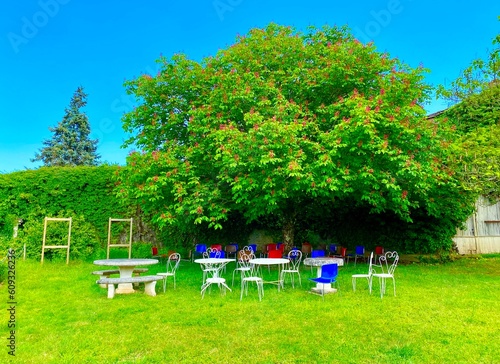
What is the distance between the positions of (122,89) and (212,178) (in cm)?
487

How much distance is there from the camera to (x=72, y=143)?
3080 centimetres

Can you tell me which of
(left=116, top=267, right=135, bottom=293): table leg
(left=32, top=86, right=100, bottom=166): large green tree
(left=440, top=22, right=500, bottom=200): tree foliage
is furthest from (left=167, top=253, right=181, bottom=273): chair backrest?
(left=32, top=86, right=100, bottom=166): large green tree

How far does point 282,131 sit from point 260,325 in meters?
4.64

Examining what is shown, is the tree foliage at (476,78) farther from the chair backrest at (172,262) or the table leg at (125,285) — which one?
the table leg at (125,285)

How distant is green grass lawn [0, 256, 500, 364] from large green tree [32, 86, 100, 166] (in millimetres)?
24430

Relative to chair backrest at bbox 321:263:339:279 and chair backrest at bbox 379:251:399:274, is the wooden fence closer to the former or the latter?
chair backrest at bbox 379:251:399:274

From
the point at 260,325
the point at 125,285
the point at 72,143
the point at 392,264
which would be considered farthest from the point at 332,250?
the point at 72,143

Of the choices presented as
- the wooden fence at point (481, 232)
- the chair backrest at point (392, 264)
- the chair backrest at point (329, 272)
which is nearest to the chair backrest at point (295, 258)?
the chair backrest at point (329, 272)

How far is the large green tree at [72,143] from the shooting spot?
99.6 feet

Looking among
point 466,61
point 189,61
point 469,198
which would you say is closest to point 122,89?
point 189,61

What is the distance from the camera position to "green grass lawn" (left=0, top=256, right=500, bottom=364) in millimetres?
4215

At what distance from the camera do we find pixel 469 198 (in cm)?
1298

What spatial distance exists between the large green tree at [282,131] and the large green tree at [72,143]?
2159 centimetres

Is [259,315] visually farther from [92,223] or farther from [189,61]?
[92,223]
